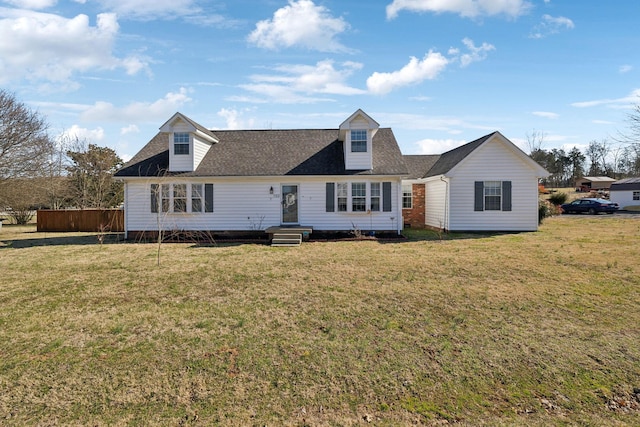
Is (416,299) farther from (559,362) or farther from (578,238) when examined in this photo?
(578,238)

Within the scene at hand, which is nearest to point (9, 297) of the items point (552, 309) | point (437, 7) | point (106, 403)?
point (106, 403)

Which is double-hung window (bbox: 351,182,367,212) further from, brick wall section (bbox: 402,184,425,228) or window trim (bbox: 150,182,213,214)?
window trim (bbox: 150,182,213,214)

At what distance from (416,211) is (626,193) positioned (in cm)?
3289

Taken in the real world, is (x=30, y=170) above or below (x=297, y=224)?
above

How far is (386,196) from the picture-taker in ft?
52.5

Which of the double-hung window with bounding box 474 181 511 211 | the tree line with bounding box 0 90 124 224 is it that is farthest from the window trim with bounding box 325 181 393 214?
the tree line with bounding box 0 90 124 224

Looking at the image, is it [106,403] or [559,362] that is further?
[559,362]

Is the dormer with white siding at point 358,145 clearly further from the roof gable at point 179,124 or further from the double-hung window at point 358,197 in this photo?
the roof gable at point 179,124

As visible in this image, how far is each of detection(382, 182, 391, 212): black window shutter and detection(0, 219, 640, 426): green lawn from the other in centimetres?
654

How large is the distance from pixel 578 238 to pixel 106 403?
1734 centimetres

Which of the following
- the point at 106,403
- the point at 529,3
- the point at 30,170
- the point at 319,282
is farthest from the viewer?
the point at 30,170

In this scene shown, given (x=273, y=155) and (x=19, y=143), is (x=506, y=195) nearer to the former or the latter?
(x=273, y=155)

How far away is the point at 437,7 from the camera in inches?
478

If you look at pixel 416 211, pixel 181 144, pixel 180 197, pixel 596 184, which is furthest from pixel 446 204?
pixel 596 184
